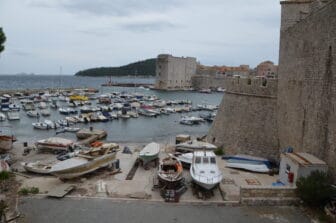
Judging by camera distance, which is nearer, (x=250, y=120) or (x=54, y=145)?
(x=250, y=120)

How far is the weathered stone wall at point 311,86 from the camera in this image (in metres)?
10.7

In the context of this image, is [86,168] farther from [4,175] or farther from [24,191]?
[4,175]

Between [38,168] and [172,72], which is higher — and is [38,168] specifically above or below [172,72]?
below

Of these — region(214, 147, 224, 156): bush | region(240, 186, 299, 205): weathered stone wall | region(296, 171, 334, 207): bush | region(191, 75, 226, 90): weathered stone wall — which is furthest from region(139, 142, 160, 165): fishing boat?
region(191, 75, 226, 90): weathered stone wall

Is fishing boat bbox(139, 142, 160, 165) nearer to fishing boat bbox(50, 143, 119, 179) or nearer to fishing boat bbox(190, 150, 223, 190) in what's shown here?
fishing boat bbox(50, 143, 119, 179)

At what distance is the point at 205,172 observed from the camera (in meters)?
13.0

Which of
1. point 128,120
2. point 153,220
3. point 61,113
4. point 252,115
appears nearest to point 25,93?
point 61,113

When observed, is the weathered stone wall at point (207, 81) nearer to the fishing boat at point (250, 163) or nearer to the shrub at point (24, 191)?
the fishing boat at point (250, 163)

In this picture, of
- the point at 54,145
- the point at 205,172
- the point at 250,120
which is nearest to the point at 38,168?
the point at 54,145

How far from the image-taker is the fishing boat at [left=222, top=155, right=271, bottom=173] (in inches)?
621

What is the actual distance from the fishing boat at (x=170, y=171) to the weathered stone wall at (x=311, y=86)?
17.8ft

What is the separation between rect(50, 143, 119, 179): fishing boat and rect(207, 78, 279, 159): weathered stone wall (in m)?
7.67

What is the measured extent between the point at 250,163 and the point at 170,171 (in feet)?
15.5

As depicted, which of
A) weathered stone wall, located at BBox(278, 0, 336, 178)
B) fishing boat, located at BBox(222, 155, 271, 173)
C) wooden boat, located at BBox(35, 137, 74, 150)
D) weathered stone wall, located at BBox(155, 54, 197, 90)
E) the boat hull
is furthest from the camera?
weathered stone wall, located at BBox(155, 54, 197, 90)
